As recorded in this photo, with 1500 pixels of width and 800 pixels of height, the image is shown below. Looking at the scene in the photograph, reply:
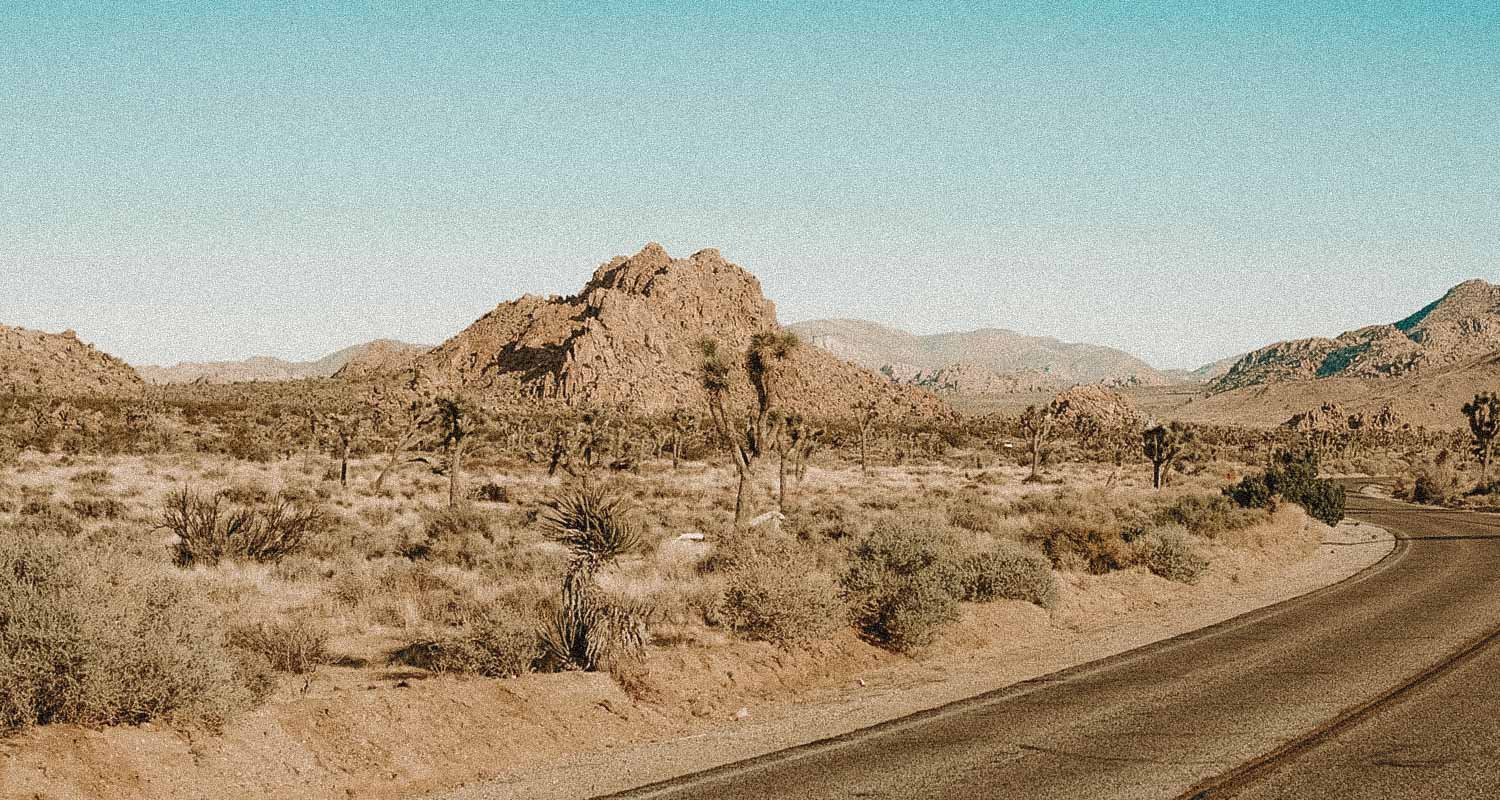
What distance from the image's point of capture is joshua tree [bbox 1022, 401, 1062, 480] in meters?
70.3

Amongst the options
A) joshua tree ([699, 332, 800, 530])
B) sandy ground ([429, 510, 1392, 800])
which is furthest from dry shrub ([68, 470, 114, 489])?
sandy ground ([429, 510, 1392, 800])

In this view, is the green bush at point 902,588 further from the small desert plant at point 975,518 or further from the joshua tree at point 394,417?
the joshua tree at point 394,417

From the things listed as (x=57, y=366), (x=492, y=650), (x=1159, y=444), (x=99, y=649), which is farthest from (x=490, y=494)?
(x=57, y=366)

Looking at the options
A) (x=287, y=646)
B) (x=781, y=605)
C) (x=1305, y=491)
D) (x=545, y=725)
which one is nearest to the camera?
(x=545, y=725)

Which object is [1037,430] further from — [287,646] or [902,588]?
[287,646]

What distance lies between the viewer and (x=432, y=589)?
17.2 meters

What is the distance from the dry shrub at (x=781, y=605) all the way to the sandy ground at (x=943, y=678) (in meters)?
1.09

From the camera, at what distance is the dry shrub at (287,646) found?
11297 millimetres

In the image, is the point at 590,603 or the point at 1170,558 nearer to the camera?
the point at 590,603

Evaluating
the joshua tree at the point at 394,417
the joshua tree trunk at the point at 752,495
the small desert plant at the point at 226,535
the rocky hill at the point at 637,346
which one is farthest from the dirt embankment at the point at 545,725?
the rocky hill at the point at 637,346

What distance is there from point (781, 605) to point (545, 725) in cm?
459

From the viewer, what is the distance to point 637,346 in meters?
126

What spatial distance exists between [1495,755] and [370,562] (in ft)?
60.1

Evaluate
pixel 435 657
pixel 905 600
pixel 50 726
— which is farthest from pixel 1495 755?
pixel 50 726
